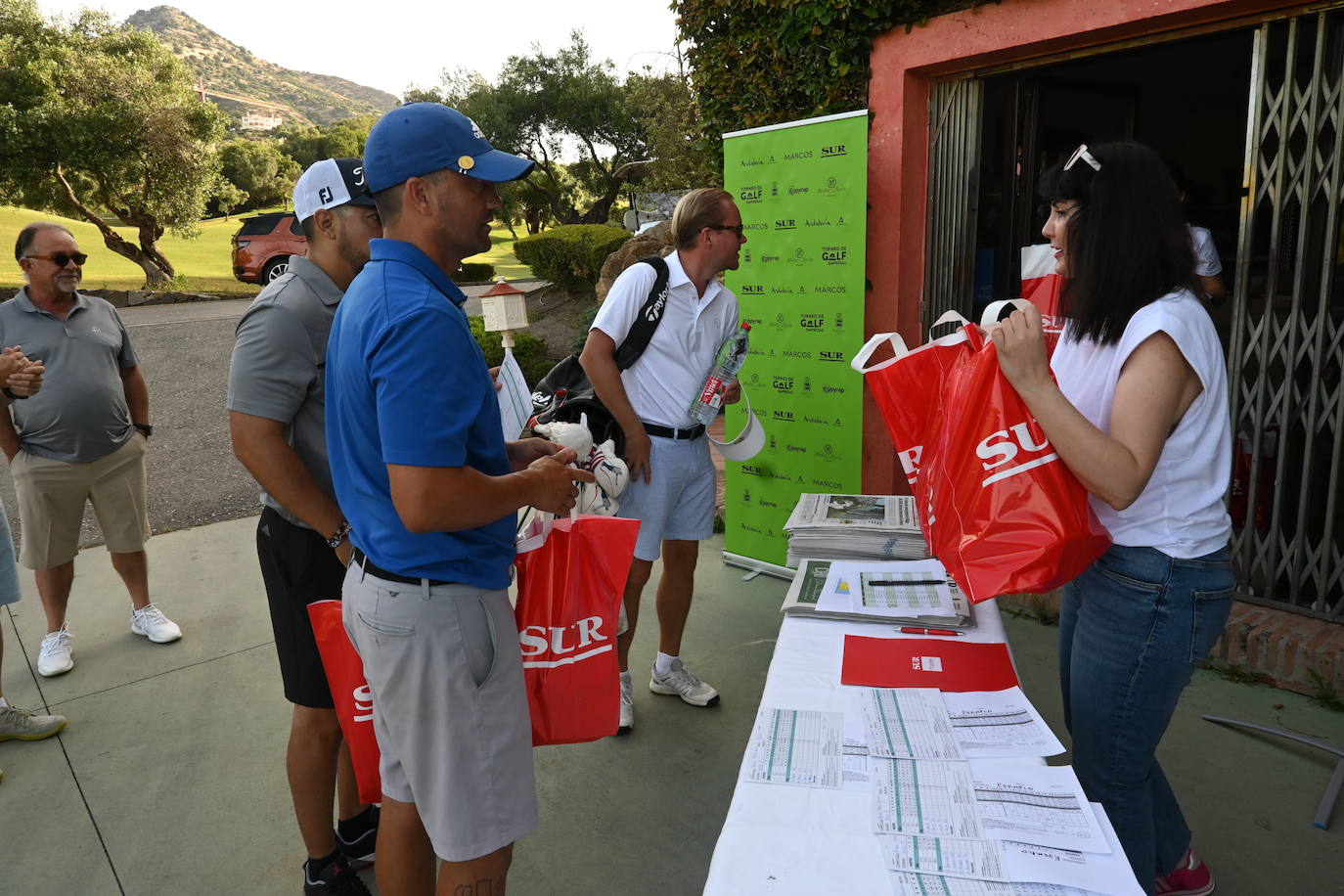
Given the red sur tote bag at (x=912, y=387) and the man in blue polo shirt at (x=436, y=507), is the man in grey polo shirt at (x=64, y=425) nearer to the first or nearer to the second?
the man in blue polo shirt at (x=436, y=507)

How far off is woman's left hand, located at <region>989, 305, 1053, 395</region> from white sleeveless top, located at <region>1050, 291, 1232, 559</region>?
148mm

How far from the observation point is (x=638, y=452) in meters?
2.81

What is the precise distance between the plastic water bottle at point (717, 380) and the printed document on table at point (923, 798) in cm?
168

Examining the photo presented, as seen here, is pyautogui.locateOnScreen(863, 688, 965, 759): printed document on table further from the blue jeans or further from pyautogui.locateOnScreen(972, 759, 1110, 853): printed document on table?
the blue jeans

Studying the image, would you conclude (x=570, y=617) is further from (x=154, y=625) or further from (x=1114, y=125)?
(x=1114, y=125)

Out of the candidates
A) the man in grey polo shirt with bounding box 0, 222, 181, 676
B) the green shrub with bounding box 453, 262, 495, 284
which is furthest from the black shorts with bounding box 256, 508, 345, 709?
the green shrub with bounding box 453, 262, 495, 284

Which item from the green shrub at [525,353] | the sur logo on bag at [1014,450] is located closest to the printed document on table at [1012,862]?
the sur logo on bag at [1014,450]

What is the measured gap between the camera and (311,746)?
6.84ft

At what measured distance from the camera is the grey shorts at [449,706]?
1474 mm

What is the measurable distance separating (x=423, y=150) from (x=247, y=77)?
17775 centimetres

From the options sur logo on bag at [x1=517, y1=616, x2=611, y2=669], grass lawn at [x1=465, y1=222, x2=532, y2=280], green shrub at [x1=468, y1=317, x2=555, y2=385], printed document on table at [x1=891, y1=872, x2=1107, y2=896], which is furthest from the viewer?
grass lawn at [x1=465, y1=222, x2=532, y2=280]

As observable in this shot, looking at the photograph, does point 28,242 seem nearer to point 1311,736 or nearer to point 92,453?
point 92,453

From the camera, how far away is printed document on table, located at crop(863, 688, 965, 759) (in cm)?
139

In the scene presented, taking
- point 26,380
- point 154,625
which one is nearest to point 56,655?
point 154,625
